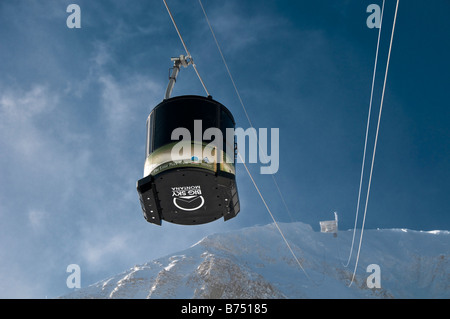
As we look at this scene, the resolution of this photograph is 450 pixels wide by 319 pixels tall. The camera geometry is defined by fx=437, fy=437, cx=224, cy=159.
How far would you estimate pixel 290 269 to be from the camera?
146500 millimetres

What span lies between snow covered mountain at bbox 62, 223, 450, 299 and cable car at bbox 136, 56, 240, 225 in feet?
372

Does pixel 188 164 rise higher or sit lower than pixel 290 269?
lower

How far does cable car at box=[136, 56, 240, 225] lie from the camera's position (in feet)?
13.5

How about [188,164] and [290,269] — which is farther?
[290,269]

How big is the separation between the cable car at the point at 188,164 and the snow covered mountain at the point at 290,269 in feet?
372

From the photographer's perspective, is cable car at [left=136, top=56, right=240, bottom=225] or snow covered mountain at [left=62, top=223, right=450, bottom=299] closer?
cable car at [left=136, top=56, right=240, bottom=225]

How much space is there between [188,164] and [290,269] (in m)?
149

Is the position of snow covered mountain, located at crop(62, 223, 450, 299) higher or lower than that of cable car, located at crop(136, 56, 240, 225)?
higher

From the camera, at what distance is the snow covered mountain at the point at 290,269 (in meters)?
121

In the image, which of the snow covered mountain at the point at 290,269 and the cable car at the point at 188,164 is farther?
the snow covered mountain at the point at 290,269

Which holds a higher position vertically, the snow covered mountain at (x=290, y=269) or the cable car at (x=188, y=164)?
the snow covered mountain at (x=290, y=269)

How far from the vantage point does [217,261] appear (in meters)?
132
